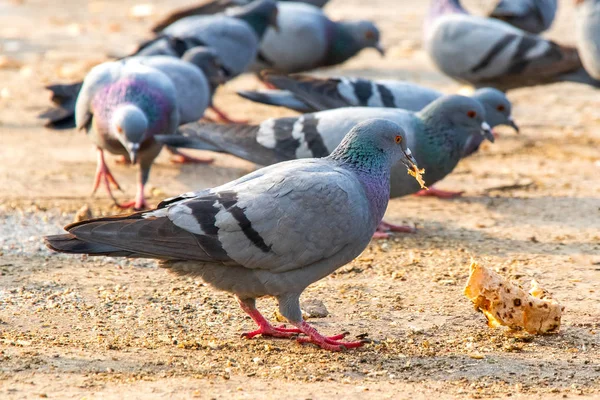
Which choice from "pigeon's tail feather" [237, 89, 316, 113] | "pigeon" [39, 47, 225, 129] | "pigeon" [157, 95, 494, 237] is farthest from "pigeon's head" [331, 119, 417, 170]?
"pigeon" [39, 47, 225, 129]

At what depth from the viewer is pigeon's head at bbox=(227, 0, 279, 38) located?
35.7 ft

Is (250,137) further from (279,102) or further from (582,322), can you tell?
(582,322)

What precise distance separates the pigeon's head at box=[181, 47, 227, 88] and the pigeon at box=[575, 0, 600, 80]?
345 cm

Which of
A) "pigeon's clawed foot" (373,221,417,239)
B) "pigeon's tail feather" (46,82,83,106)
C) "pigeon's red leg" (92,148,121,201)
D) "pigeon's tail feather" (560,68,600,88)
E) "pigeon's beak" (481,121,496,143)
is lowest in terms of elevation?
"pigeon's red leg" (92,148,121,201)

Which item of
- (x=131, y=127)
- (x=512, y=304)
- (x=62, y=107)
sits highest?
(x=512, y=304)

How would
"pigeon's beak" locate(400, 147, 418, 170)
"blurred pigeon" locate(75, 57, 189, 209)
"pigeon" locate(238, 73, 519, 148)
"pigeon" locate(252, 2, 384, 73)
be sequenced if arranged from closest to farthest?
"pigeon's beak" locate(400, 147, 418, 170) → "blurred pigeon" locate(75, 57, 189, 209) → "pigeon" locate(238, 73, 519, 148) → "pigeon" locate(252, 2, 384, 73)

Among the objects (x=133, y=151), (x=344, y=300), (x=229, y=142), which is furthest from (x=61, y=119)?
(x=344, y=300)

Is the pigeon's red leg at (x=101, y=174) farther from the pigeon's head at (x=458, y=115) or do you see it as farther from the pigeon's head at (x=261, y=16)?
the pigeon's head at (x=261, y=16)

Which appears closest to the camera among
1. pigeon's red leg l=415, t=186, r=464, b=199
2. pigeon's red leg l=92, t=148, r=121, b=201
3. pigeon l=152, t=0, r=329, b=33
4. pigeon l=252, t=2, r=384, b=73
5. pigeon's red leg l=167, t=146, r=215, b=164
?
pigeon's red leg l=92, t=148, r=121, b=201

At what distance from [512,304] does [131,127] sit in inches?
130

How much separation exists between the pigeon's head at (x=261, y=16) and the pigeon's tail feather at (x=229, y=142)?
13.9 ft

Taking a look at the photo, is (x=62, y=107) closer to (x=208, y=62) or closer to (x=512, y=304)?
(x=208, y=62)

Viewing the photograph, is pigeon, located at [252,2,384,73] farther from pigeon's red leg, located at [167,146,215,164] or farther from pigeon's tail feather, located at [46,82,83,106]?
pigeon's tail feather, located at [46,82,83,106]

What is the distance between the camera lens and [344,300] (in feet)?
17.6
